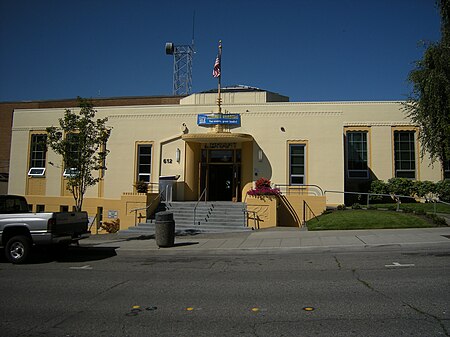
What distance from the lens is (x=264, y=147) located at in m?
22.7

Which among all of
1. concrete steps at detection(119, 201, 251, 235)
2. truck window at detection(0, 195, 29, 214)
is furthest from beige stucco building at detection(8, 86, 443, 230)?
truck window at detection(0, 195, 29, 214)

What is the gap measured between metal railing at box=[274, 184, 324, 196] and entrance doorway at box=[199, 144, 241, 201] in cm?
276

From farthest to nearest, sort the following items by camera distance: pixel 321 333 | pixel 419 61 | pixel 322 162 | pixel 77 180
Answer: pixel 322 162 < pixel 419 61 < pixel 77 180 < pixel 321 333

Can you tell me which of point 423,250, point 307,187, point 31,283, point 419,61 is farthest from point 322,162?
point 31,283

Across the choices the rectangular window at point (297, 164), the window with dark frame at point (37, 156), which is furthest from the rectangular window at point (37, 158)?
the rectangular window at point (297, 164)

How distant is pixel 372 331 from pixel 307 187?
56.2 ft

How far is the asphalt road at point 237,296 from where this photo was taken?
5.43 meters

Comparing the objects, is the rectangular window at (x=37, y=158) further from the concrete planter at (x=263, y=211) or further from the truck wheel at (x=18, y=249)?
the truck wheel at (x=18, y=249)

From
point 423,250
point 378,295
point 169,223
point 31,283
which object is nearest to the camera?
point 378,295

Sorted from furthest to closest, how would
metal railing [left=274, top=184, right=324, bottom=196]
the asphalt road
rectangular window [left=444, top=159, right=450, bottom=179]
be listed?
1. rectangular window [left=444, top=159, right=450, bottom=179]
2. metal railing [left=274, top=184, right=324, bottom=196]
3. the asphalt road

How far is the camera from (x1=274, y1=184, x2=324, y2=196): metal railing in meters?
21.8

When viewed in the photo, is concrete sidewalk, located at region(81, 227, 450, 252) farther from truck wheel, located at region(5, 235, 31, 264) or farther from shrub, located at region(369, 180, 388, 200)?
shrub, located at region(369, 180, 388, 200)

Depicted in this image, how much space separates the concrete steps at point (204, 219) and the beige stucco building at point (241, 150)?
2497 millimetres

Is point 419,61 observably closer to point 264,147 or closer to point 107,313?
point 264,147
